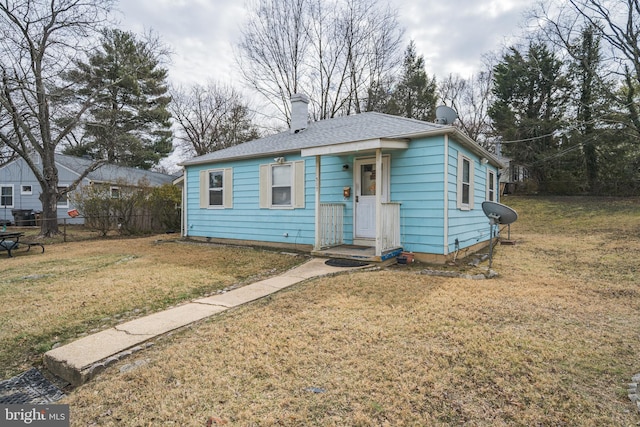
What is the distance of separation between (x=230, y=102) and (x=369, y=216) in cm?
2142

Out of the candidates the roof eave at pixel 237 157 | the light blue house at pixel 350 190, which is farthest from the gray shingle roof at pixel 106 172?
the light blue house at pixel 350 190

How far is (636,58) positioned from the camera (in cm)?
1370

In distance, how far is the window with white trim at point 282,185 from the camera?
26.9 ft

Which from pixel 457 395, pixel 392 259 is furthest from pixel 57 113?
pixel 457 395

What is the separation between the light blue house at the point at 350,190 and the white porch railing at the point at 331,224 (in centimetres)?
2

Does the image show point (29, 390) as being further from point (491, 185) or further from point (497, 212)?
point (491, 185)

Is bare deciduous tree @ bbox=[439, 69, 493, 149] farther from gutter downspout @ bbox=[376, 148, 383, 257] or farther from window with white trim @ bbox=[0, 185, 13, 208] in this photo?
window with white trim @ bbox=[0, 185, 13, 208]

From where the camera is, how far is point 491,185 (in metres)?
10.6

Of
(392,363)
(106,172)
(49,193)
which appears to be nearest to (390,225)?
(392,363)

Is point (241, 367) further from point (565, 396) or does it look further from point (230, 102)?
point (230, 102)

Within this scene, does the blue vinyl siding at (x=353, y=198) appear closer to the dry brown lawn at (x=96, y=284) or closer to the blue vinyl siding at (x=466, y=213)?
the blue vinyl siding at (x=466, y=213)

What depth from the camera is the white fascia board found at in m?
6.16

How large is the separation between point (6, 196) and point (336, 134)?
22.1m

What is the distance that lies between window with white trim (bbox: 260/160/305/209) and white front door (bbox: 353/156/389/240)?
1.46 meters
